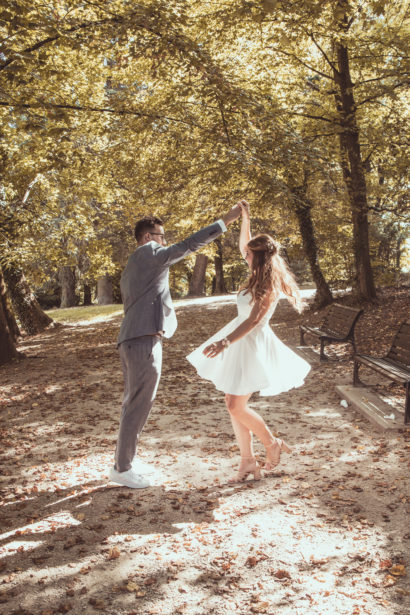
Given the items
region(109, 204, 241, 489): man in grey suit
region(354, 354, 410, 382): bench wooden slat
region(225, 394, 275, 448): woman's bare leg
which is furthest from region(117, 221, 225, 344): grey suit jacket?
region(354, 354, 410, 382): bench wooden slat

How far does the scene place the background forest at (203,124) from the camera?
27.0 feet

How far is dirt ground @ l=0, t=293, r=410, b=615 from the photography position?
10.5 feet

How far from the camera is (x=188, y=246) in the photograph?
4.15 meters

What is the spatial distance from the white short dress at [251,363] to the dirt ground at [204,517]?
0.97m

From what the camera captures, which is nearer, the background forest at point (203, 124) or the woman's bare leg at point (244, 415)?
the woman's bare leg at point (244, 415)

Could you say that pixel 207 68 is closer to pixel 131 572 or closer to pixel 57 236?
pixel 131 572

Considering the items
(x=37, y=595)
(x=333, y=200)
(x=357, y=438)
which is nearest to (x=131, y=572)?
(x=37, y=595)

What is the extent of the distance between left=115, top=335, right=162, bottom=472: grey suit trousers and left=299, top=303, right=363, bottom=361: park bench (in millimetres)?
5103

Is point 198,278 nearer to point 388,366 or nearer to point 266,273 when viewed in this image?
point 388,366

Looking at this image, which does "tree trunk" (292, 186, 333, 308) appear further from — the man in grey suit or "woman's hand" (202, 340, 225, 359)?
"woman's hand" (202, 340, 225, 359)

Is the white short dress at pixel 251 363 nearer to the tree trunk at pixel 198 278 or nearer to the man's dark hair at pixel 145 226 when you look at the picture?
the man's dark hair at pixel 145 226

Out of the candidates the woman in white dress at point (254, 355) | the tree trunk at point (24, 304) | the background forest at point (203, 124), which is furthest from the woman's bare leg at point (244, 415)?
the tree trunk at point (24, 304)

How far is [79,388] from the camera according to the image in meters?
9.40

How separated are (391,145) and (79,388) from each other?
9472mm
